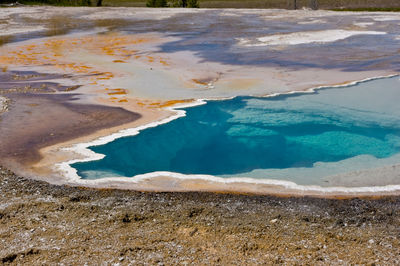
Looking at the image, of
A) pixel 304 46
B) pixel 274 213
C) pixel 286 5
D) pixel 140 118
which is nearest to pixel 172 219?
pixel 274 213

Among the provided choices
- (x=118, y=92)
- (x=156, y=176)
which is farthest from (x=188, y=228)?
(x=118, y=92)

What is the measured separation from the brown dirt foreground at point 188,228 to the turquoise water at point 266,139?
1109 millimetres

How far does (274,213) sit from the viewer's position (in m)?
5.45

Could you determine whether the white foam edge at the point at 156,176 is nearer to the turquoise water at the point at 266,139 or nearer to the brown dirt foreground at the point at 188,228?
the turquoise water at the point at 266,139

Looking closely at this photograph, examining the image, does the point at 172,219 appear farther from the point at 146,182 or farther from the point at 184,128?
the point at 184,128

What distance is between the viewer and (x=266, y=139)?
28.9ft

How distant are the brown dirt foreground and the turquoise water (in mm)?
1109

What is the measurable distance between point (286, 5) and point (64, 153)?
4963cm

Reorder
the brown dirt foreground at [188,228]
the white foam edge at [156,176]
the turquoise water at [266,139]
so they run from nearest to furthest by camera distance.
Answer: the brown dirt foreground at [188,228] < the white foam edge at [156,176] < the turquoise water at [266,139]

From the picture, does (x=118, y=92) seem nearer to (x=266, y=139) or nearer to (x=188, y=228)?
(x=266, y=139)

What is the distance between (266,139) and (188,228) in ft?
13.2

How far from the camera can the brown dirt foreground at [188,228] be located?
4621mm

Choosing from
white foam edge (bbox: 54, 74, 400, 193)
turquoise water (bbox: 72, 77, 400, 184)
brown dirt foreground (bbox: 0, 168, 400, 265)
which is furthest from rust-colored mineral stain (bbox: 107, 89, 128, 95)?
brown dirt foreground (bbox: 0, 168, 400, 265)

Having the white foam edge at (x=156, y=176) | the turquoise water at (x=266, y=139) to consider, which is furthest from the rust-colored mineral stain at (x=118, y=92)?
the white foam edge at (x=156, y=176)
